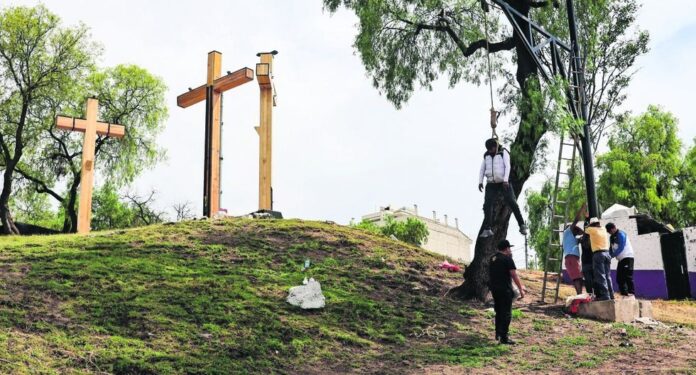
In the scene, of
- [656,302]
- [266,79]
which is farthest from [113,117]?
[656,302]

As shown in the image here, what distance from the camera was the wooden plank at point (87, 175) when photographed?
17.8 meters

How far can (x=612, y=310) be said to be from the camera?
12.1m

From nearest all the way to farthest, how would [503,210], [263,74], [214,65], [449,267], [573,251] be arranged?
[503,210] → [573,251] → [449,267] → [263,74] → [214,65]

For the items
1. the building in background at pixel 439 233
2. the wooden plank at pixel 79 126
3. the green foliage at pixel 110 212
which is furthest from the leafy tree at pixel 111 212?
the building in background at pixel 439 233

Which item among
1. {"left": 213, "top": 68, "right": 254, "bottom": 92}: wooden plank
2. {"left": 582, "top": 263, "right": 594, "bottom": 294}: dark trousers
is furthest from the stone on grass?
{"left": 213, "top": 68, "right": 254, "bottom": 92}: wooden plank

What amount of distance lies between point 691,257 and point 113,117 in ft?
77.4

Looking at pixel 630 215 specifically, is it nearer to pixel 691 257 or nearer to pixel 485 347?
pixel 691 257

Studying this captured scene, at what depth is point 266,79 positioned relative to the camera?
17.1 meters

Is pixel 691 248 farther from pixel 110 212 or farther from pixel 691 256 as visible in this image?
pixel 110 212

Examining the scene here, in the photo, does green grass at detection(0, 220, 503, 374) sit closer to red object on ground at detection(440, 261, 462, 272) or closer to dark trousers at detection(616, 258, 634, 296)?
red object on ground at detection(440, 261, 462, 272)

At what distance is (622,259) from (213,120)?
10.4 metres

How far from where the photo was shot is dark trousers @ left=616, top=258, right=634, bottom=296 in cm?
1336

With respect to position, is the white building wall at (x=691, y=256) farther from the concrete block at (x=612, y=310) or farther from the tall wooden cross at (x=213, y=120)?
the tall wooden cross at (x=213, y=120)

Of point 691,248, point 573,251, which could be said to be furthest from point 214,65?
point 691,248
